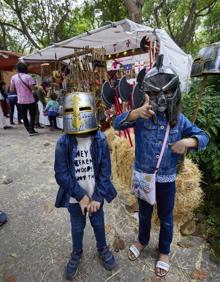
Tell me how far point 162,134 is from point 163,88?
13.1 inches

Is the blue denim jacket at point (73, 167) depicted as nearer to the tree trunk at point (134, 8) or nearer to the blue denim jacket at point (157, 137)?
the blue denim jacket at point (157, 137)

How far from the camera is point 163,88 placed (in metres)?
1.41

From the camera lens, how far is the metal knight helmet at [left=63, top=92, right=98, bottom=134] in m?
1.54

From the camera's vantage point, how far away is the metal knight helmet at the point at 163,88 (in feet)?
4.64

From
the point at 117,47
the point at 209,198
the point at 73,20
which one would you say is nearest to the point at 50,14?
the point at 73,20

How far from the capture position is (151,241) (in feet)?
7.33

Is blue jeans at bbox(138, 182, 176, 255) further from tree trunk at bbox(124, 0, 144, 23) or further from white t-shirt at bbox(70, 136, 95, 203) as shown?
tree trunk at bbox(124, 0, 144, 23)

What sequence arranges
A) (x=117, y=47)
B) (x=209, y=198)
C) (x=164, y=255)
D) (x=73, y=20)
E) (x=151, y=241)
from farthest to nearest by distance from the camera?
1. (x=73, y=20)
2. (x=117, y=47)
3. (x=209, y=198)
4. (x=151, y=241)
5. (x=164, y=255)

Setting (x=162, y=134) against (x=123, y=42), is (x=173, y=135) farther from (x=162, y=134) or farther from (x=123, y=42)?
(x=123, y=42)

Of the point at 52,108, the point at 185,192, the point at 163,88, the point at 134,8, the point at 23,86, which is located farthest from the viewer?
the point at 134,8

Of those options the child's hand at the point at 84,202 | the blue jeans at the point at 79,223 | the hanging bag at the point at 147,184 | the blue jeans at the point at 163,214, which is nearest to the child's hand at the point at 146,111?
the hanging bag at the point at 147,184

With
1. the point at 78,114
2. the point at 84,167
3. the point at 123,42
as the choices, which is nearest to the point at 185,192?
the point at 84,167

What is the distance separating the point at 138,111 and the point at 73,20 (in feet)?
51.1

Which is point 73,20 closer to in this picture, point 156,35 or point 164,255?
point 156,35
